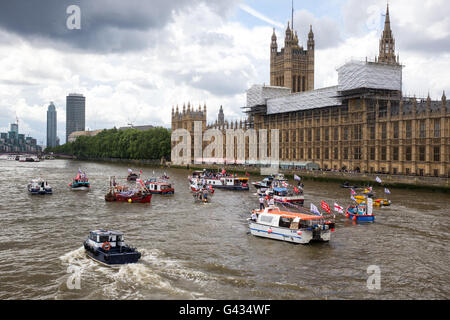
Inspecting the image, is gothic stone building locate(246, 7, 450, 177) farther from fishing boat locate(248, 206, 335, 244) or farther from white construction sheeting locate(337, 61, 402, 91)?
fishing boat locate(248, 206, 335, 244)

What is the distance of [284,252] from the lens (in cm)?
3183

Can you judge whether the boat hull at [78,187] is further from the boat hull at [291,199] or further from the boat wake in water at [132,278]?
the boat wake in water at [132,278]

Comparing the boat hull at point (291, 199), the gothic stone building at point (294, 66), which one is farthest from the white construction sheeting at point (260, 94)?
the boat hull at point (291, 199)

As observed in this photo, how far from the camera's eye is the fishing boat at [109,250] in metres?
27.4

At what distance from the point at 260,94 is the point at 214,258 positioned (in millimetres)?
115223

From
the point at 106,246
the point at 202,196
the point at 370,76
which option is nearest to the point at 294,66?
the point at 370,76

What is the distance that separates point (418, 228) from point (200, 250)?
22.1 meters

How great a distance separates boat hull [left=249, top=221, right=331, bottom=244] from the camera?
111 feet

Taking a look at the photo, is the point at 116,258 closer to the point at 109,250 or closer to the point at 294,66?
the point at 109,250

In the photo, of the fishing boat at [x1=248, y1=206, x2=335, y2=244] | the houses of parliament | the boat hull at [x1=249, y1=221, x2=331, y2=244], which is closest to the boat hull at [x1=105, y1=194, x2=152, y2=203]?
the fishing boat at [x1=248, y1=206, x2=335, y2=244]

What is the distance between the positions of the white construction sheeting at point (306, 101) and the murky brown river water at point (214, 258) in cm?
6315

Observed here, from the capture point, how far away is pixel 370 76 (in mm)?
98500
